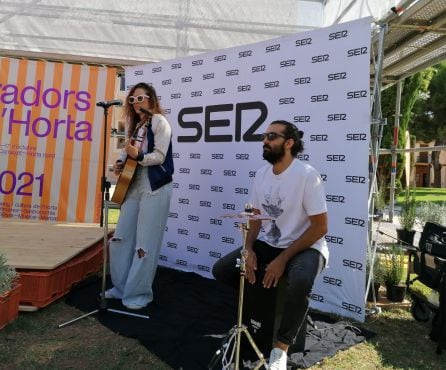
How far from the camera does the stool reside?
2646 millimetres

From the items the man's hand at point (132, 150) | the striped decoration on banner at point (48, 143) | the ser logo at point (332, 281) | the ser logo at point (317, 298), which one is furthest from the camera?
the striped decoration on banner at point (48, 143)

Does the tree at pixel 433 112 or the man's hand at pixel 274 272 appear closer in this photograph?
the man's hand at pixel 274 272

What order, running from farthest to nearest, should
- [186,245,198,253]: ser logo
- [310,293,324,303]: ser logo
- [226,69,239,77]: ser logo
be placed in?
[186,245,198,253]: ser logo, [226,69,239,77]: ser logo, [310,293,324,303]: ser logo

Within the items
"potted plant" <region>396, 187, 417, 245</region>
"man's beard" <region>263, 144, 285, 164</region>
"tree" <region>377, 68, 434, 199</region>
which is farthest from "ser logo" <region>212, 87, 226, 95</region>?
"tree" <region>377, 68, 434, 199</region>

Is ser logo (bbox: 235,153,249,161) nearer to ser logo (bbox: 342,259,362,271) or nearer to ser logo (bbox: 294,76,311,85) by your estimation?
ser logo (bbox: 294,76,311,85)

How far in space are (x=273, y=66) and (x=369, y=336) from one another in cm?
243

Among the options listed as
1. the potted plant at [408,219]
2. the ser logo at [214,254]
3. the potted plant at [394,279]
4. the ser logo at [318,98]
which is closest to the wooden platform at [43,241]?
the ser logo at [214,254]

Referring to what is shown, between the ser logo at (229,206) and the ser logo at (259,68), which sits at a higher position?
the ser logo at (259,68)

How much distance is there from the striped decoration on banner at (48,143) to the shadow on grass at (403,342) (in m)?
4.00

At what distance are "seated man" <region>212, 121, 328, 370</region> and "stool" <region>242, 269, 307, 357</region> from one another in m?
0.11

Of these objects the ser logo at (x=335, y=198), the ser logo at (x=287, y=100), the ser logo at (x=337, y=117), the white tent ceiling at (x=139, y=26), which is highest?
the white tent ceiling at (x=139, y=26)

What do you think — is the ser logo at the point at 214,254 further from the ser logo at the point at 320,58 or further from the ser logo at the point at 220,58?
the ser logo at the point at 320,58

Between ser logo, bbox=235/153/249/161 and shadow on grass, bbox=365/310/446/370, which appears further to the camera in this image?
ser logo, bbox=235/153/249/161

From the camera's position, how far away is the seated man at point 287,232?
94.7 inches
